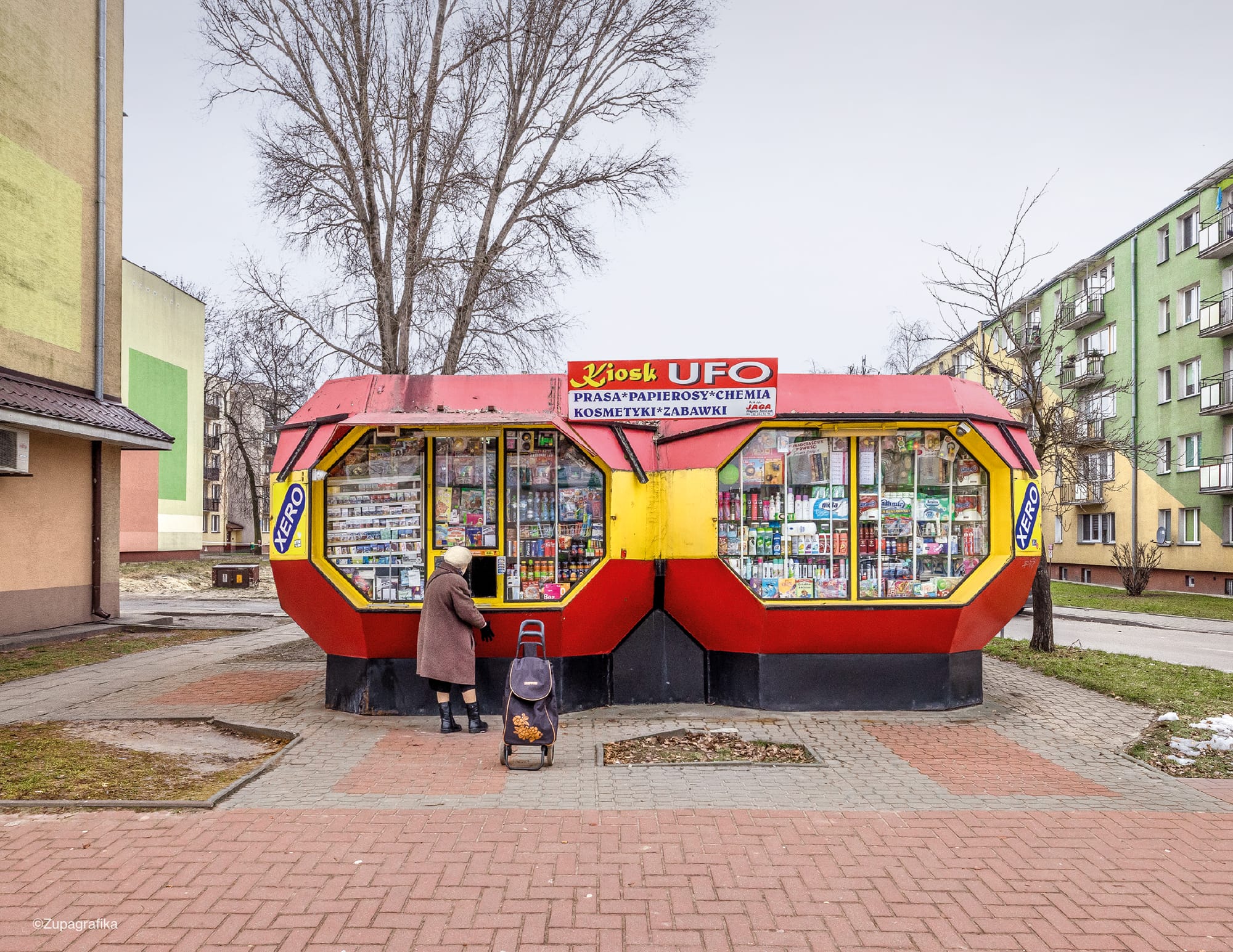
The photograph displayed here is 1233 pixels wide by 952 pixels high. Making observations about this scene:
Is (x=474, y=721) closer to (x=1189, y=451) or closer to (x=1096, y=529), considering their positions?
(x=1189, y=451)

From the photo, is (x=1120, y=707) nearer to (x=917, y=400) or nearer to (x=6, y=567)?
(x=917, y=400)

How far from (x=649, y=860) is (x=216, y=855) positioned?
7.96 feet

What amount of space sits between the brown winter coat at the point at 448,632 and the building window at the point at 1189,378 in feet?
100

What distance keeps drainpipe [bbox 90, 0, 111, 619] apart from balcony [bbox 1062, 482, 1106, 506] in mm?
32701

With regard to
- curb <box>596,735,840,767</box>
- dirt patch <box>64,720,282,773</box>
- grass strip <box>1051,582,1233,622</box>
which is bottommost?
grass strip <box>1051,582,1233,622</box>

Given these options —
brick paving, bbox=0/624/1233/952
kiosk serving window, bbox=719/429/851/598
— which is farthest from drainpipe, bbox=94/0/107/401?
kiosk serving window, bbox=719/429/851/598

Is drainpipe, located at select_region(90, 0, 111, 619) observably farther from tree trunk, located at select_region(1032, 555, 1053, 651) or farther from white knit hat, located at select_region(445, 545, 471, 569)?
tree trunk, located at select_region(1032, 555, 1053, 651)

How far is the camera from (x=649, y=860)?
16.5 feet

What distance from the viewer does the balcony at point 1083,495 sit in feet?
116

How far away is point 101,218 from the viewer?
16250mm

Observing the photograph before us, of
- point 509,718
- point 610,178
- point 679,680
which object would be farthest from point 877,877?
point 610,178

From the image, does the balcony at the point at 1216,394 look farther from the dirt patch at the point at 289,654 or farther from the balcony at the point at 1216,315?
the dirt patch at the point at 289,654

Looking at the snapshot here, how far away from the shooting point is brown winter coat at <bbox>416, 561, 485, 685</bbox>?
8.04 metres

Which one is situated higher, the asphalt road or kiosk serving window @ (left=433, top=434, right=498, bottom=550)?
kiosk serving window @ (left=433, top=434, right=498, bottom=550)
